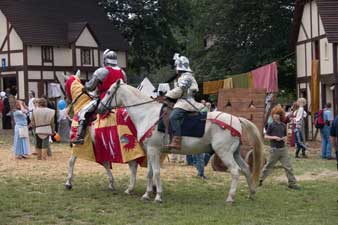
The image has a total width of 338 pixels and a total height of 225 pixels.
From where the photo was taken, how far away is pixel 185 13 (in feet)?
160

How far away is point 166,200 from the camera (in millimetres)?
12133

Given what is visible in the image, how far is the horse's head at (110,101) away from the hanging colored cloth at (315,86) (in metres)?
17.6

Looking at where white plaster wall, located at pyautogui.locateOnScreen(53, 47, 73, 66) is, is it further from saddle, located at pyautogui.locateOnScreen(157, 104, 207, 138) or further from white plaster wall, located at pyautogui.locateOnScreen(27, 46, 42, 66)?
saddle, located at pyautogui.locateOnScreen(157, 104, 207, 138)

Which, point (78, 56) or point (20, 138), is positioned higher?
point (78, 56)

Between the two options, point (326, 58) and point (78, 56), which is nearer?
point (326, 58)

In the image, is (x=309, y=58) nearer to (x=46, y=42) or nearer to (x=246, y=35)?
(x=246, y=35)

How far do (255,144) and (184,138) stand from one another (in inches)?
55.8

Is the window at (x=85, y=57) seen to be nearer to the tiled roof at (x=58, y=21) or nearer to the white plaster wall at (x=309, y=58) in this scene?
the tiled roof at (x=58, y=21)

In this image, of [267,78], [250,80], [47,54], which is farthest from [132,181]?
[47,54]

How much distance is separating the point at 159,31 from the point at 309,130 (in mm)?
19857

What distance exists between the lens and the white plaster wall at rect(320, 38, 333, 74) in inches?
1172

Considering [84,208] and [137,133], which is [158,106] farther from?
[84,208]

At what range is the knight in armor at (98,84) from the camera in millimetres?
12742

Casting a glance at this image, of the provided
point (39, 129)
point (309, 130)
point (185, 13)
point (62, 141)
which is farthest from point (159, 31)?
point (39, 129)
